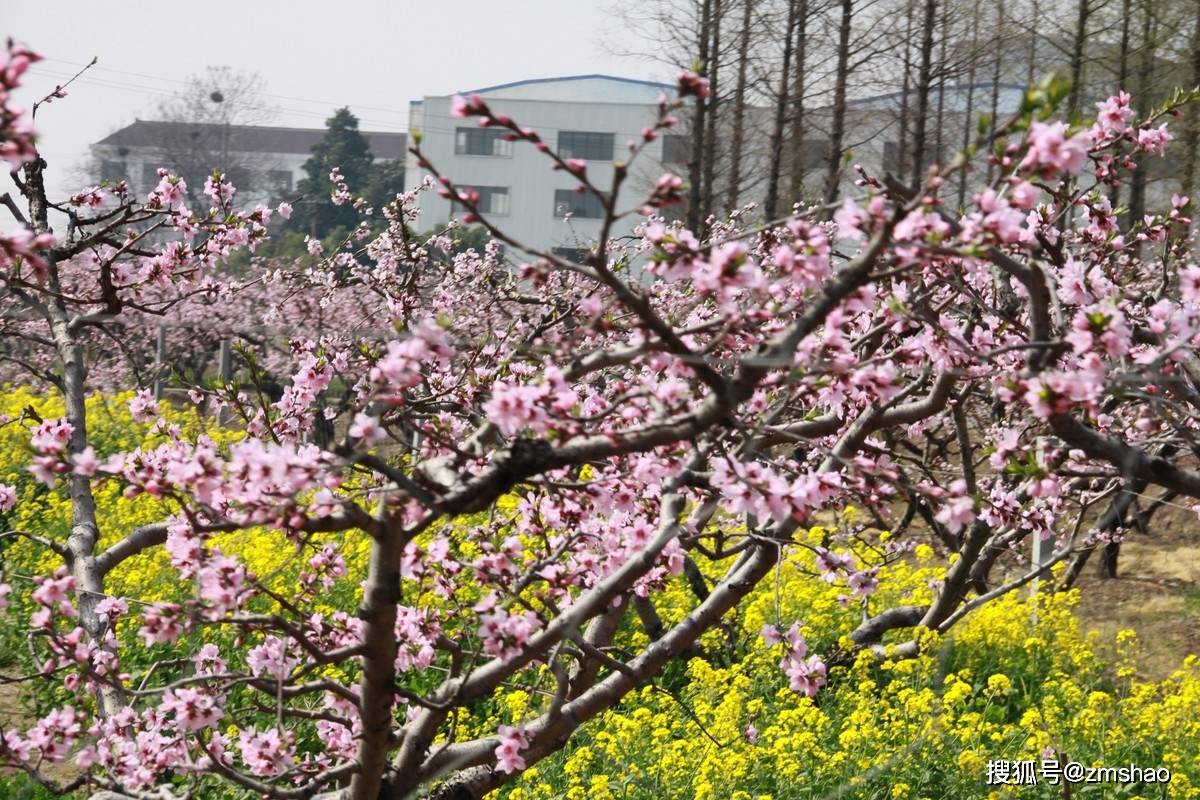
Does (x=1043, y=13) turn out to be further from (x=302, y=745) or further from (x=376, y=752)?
(x=376, y=752)

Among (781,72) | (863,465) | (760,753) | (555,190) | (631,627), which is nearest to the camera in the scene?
(863,465)

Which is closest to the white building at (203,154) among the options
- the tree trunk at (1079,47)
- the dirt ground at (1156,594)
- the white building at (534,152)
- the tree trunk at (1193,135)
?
the white building at (534,152)

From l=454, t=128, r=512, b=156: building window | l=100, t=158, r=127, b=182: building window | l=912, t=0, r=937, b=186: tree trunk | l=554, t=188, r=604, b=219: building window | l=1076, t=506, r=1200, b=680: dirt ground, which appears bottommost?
l=1076, t=506, r=1200, b=680: dirt ground

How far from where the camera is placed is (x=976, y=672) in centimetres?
722

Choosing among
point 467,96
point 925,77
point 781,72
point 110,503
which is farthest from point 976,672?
point 781,72

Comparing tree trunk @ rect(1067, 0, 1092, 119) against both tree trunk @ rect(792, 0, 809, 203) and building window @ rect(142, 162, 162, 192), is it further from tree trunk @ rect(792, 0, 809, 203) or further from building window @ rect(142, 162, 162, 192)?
building window @ rect(142, 162, 162, 192)

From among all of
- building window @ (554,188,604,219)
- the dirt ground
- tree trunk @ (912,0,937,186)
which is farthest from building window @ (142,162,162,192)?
the dirt ground

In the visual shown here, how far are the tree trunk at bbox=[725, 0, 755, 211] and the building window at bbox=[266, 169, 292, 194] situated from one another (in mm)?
46513

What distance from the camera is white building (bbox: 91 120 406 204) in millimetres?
52125

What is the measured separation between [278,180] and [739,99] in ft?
174

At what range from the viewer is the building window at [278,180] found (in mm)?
63750

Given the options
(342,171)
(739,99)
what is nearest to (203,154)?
(342,171)

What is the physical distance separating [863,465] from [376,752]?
1.45m

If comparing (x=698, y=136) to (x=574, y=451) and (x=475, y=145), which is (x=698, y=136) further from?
(x=475, y=145)
